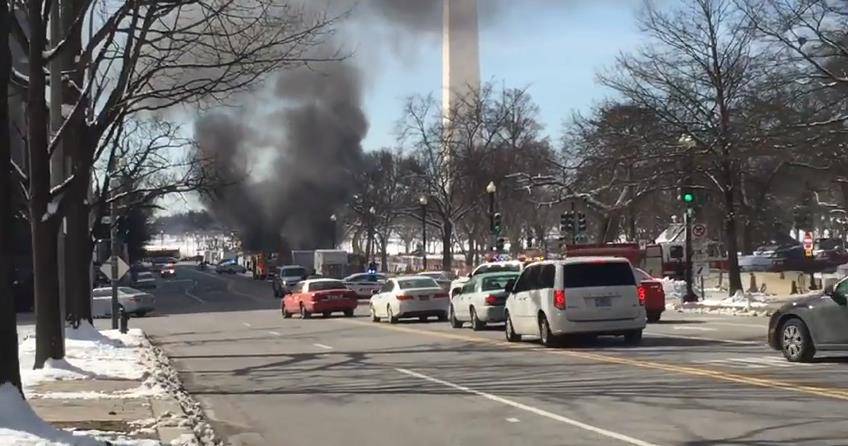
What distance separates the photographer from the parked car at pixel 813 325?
14984mm

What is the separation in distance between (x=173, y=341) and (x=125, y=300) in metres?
18.5

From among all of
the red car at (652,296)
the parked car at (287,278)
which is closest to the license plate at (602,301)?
the red car at (652,296)

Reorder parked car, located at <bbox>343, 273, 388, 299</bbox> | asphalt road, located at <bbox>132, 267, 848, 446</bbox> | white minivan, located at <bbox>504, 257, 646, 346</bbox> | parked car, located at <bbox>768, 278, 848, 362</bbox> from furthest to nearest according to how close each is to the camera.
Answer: parked car, located at <bbox>343, 273, 388, 299</bbox> < white minivan, located at <bbox>504, 257, 646, 346</bbox> < parked car, located at <bbox>768, 278, 848, 362</bbox> < asphalt road, located at <bbox>132, 267, 848, 446</bbox>

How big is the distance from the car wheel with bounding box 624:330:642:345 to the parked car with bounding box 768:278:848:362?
13.8ft

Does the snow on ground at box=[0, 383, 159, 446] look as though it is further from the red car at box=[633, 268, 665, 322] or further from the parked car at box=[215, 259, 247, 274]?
the parked car at box=[215, 259, 247, 274]

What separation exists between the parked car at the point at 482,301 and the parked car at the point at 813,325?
9.88 metres

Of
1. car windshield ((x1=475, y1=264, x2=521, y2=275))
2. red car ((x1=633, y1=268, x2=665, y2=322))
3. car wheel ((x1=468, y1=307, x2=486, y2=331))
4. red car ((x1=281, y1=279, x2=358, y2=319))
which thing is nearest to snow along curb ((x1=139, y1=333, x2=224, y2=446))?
car wheel ((x1=468, y1=307, x2=486, y2=331))

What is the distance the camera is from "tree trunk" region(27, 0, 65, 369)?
1420 centimetres

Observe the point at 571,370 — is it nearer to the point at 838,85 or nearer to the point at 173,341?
the point at 173,341

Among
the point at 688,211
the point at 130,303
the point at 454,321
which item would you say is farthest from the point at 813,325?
the point at 130,303

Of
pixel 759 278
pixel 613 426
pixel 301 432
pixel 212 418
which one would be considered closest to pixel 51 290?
pixel 212 418

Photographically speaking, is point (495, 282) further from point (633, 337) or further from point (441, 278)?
point (441, 278)

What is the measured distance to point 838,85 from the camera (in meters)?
28.5

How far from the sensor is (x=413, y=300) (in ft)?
104
